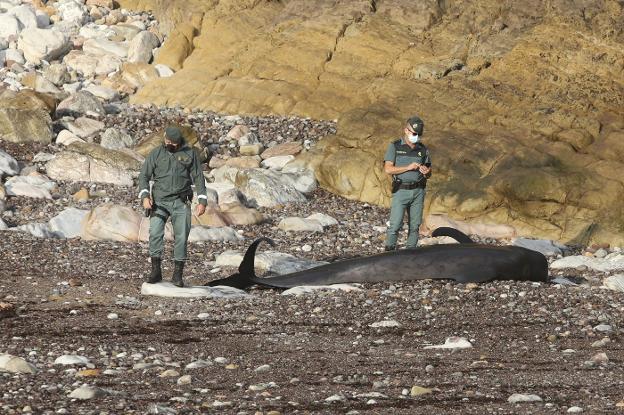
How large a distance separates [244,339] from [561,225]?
39.9ft

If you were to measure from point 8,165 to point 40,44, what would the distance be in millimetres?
11326

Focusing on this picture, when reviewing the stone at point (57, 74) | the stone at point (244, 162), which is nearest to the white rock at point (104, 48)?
the stone at point (57, 74)

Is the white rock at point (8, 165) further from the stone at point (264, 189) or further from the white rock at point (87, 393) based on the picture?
the white rock at point (87, 393)

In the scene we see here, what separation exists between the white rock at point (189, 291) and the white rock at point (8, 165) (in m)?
10.3

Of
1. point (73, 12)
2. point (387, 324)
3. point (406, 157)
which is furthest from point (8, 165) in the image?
point (73, 12)

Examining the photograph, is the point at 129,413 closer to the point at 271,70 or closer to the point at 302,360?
the point at 302,360

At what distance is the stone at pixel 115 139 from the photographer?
2514cm

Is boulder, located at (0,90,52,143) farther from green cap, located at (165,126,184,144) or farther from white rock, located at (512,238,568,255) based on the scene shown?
green cap, located at (165,126,184,144)

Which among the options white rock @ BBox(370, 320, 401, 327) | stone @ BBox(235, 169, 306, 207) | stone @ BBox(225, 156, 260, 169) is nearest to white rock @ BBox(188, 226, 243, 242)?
stone @ BBox(235, 169, 306, 207)

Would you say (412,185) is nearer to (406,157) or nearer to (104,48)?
(406,157)

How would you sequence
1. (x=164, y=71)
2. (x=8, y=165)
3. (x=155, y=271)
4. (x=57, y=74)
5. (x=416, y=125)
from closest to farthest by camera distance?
(x=155, y=271), (x=416, y=125), (x=8, y=165), (x=57, y=74), (x=164, y=71)

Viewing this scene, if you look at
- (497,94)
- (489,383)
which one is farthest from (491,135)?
(489,383)

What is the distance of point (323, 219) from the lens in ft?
67.0

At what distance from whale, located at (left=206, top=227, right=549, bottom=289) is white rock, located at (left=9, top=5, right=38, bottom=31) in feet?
77.3
